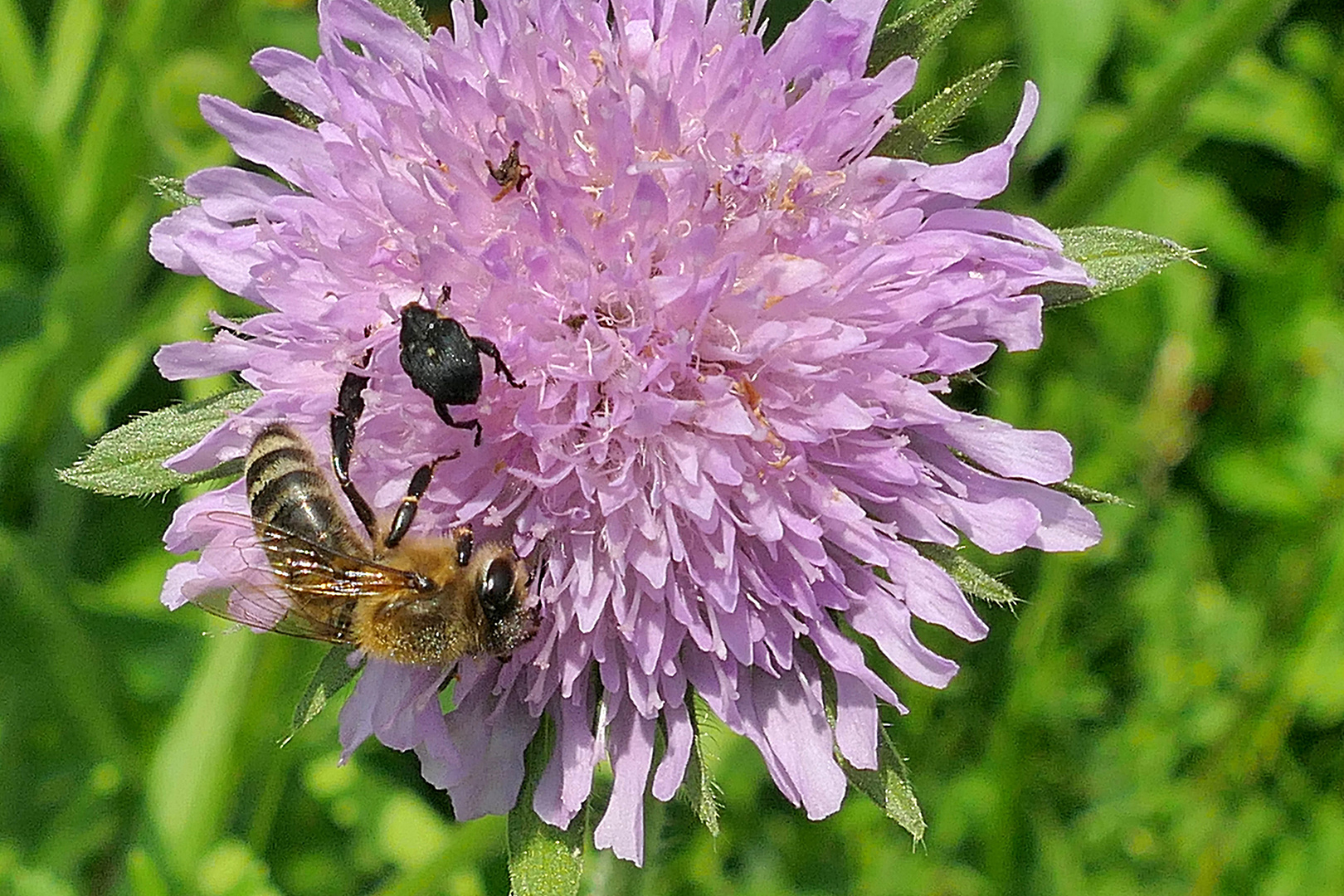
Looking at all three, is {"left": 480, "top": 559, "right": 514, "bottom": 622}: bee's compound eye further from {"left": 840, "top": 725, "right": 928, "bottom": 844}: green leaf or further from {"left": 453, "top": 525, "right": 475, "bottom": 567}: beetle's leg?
{"left": 840, "top": 725, "right": 928, "bottom": 844}: green leaf

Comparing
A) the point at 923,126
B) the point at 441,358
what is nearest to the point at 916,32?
the point at 923,126

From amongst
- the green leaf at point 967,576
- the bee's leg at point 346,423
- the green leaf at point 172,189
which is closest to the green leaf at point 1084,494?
the green leaf at point 967,576

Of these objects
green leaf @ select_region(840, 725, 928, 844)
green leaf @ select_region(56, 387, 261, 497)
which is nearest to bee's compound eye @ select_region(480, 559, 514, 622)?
green leaf @ select_region(56, 387, 261, 497)

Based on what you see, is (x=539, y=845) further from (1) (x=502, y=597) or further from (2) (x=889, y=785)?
(2) (x=889, y=785)

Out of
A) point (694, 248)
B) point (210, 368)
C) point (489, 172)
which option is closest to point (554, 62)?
point (489, 172)

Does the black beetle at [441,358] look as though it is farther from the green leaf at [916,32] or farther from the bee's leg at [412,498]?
the green leaf at [916,32]
